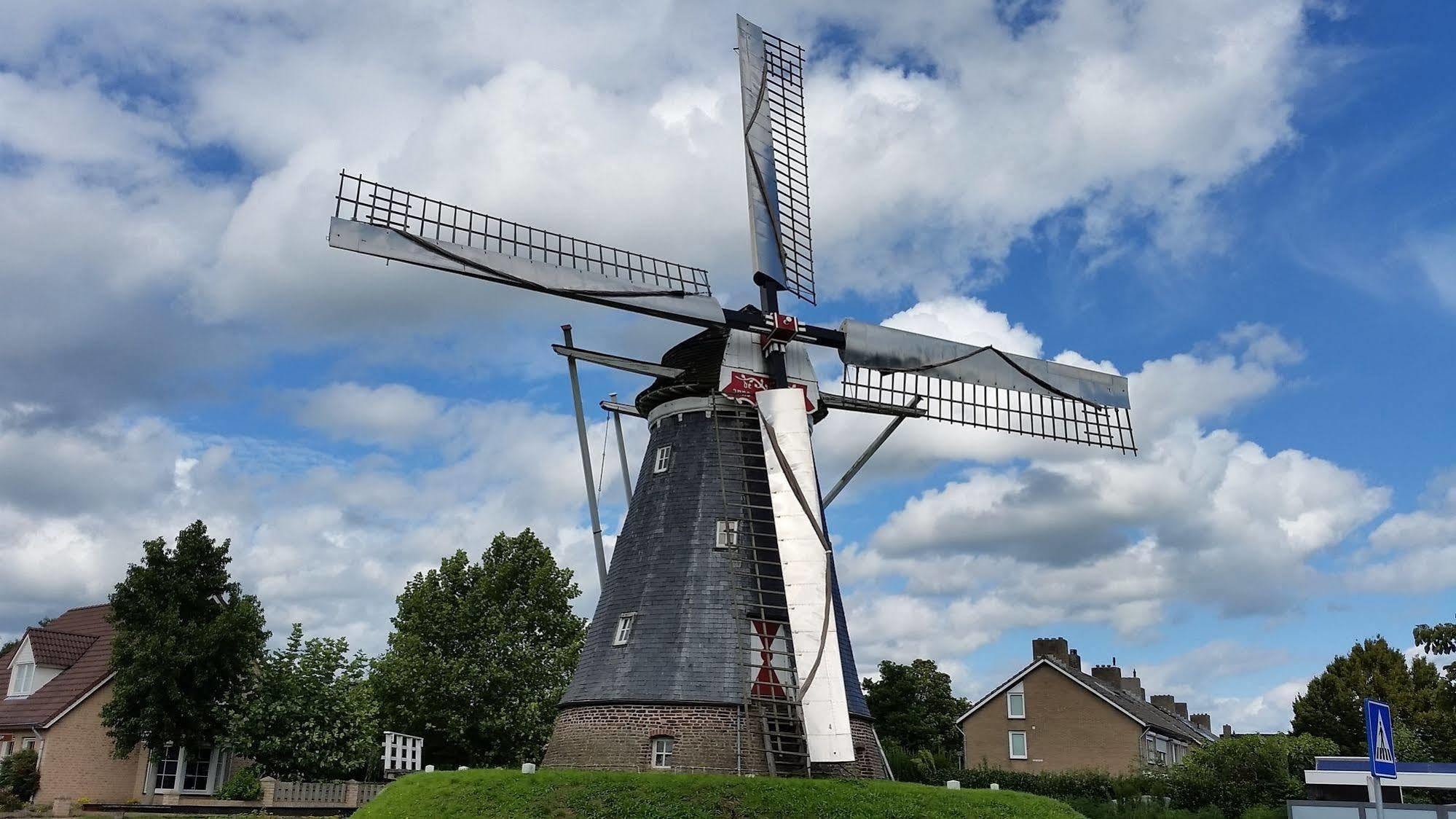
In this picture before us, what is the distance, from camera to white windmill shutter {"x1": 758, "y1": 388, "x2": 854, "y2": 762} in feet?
65.1

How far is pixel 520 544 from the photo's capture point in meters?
42.5

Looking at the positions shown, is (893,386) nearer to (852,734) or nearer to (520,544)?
(852,734)

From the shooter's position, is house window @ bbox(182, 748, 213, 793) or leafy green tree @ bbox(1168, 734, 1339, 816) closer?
leafy green tree @ bbox(1168, 734, 1339, 816)

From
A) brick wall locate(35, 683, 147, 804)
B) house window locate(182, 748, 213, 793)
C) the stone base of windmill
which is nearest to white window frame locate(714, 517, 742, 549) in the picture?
the stone base of windmill

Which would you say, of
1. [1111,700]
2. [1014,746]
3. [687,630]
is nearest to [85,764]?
[687,630]

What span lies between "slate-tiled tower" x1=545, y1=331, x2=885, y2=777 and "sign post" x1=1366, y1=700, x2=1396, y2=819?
11.5 metres

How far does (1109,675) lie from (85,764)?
43.5 m

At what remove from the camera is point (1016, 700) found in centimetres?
4688

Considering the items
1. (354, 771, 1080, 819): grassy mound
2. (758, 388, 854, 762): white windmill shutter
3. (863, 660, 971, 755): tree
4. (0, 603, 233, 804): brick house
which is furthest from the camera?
(863, 660, 971, 755): tree

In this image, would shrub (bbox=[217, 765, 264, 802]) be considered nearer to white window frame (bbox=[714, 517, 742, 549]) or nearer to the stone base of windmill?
the stone base of windmill

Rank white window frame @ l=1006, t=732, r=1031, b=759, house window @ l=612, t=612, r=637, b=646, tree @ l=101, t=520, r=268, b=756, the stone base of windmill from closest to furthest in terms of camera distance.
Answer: the stone base of windmill < house window @ l=612, t=612, r=637, b=646 < tree @ l=101, t=520, r=268, b=756 < white window frame @ l=1006, t=732, r=1031, b=759

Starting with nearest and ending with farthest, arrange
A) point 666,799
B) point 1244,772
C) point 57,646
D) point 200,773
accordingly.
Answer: point 666,799 → point 200,773 → point 1244,772 → point 57,646

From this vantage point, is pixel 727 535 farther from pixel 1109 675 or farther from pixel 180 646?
pixel 1109 675

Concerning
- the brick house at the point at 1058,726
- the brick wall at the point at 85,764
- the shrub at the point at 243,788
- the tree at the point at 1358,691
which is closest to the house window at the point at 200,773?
the brick wall at the point at 85,764
